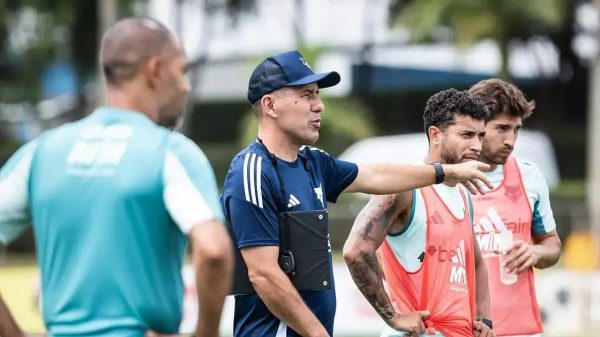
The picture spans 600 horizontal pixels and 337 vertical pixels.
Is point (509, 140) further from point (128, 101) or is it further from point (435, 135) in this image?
point (128, 101)

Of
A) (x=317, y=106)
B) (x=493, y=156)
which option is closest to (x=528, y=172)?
(x=493, y=156)

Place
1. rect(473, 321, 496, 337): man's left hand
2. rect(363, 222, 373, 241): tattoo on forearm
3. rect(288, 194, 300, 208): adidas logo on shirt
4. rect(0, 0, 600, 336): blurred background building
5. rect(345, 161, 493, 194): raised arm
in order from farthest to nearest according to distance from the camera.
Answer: rect(0, 0, 600, 336): blurred background building → rect(473, 321, 496, 337): man's left hand → rect(363, 222, 373, 241): tattoo on forearm → rect(345, 161, 493, 194): raised arm → rect(288, 194, 300, 208): adidas logo on shirt

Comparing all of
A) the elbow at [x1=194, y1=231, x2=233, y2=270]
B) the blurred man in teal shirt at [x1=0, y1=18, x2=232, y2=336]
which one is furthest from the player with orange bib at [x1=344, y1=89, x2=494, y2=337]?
the elbow at [x1=194, y1=231, x2=233, y2=270]

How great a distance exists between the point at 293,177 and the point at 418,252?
82 centimetres

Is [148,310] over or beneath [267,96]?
beneath

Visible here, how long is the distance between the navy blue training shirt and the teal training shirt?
119 cm

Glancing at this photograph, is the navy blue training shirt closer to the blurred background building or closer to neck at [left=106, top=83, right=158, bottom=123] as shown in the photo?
neck at [left=106, top=83, right=158, bottom=123]

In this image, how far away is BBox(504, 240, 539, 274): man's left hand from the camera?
6.96 meters

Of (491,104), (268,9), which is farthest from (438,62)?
(491,104)

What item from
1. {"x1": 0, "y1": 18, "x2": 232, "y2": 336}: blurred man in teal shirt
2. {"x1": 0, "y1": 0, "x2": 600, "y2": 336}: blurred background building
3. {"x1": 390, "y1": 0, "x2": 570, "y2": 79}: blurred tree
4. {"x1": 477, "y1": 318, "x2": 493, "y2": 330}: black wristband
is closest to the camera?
{"x1": 0, "y1": 18, "x2": 232, "y2": 336}: blurred man in teal shirt

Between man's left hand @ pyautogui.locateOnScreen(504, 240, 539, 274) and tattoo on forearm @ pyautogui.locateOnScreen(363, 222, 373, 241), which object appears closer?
tattoo on forearm @ pyautogui.locateOnScreen(363, 222, 373, 241)

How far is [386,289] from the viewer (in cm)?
646

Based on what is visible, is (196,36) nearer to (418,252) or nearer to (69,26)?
(69,26)

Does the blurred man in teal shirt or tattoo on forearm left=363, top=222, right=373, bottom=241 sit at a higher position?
the blurred man in teal shirt
